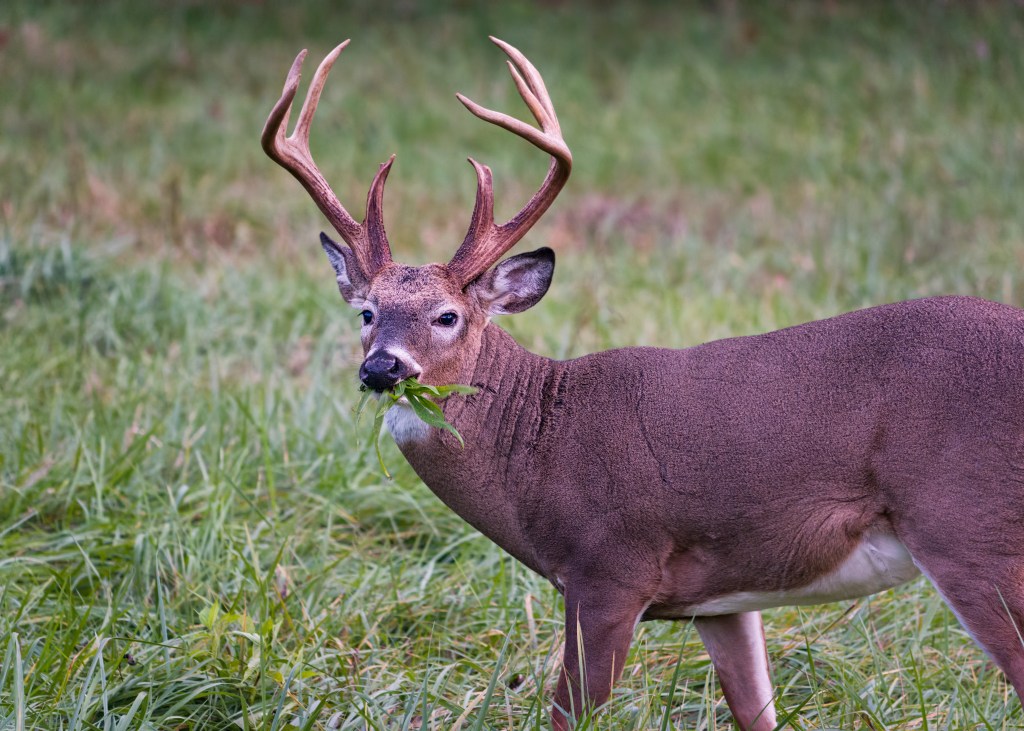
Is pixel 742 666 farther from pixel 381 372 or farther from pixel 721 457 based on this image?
pixel 381 372

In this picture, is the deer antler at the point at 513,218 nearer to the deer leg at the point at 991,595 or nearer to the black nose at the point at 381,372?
the black nose at the point at 381,372

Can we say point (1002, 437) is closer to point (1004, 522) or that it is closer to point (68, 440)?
point (1004, 522)

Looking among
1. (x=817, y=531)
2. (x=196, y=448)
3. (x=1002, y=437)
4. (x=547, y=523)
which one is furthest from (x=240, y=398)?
(x=1002, y=437)

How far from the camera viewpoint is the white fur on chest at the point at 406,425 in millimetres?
3752

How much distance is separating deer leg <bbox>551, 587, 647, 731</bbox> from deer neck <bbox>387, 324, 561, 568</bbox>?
0.23 meters

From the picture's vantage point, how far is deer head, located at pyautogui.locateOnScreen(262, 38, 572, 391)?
3705 millimetres

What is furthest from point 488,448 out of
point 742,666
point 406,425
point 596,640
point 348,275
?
point 742,666

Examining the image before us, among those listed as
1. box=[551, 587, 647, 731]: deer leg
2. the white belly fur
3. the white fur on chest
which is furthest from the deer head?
the white belly fur

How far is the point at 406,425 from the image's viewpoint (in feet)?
12.3

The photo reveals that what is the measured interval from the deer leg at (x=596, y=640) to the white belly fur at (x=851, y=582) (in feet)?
0.74

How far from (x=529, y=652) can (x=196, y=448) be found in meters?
1.61

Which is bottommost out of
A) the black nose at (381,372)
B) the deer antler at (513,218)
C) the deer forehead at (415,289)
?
the black nose at (381,372)

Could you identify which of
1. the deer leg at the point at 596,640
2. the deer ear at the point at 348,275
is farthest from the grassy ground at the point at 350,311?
the deer ear at the point at 348,275

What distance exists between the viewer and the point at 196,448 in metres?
5.04
